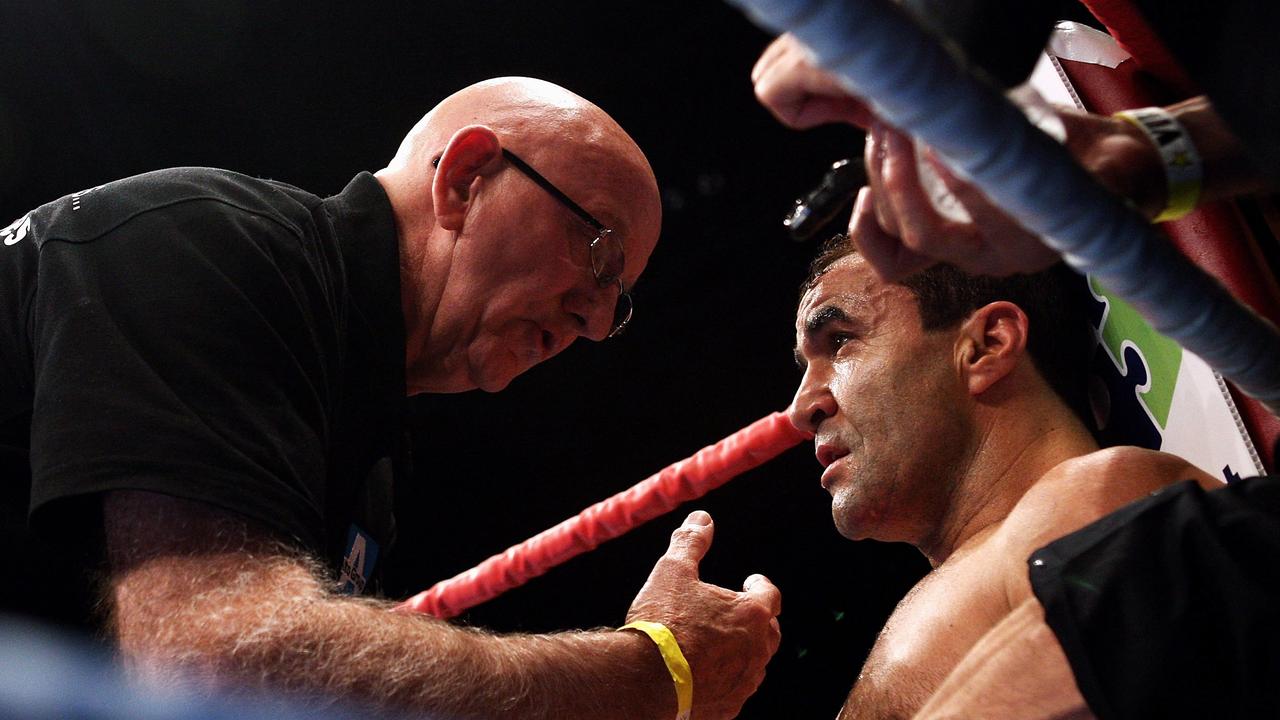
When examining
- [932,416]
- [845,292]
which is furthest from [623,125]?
[932,416]

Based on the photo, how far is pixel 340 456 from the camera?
1619mm

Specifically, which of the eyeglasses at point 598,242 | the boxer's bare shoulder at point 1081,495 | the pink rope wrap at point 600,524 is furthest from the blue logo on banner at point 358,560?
the boxer's bare shoulder at point 1081,495

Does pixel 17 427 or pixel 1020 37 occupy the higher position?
pixel 1020 37

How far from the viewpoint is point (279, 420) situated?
1176 mm

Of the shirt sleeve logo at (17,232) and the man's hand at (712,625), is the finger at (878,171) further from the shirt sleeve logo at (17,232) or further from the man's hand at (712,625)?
the shirt sleeve logo at (17,232)

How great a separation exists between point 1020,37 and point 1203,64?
0.45 feet

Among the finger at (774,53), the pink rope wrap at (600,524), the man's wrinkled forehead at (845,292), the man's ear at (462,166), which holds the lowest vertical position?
the pink rope wrap at (600,524)

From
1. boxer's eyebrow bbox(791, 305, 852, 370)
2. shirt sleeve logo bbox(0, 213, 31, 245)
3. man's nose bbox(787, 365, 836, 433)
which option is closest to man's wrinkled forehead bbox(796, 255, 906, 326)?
boxer's eyebrow bbox(791, 305, 852, 370)

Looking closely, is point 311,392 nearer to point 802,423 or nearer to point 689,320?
point 802,423

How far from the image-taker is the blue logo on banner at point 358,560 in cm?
168

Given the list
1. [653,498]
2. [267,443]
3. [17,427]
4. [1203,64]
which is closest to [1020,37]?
[1203,64]

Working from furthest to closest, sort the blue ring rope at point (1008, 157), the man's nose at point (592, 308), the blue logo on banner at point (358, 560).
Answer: the man's nose at point (592, 308) < the blue logo on banner at point (358, 560) < the blue ring rope at point (1008, 157)

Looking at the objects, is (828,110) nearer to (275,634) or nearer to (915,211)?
(915,211)

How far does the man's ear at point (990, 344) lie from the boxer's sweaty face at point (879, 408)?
0.08 ft
